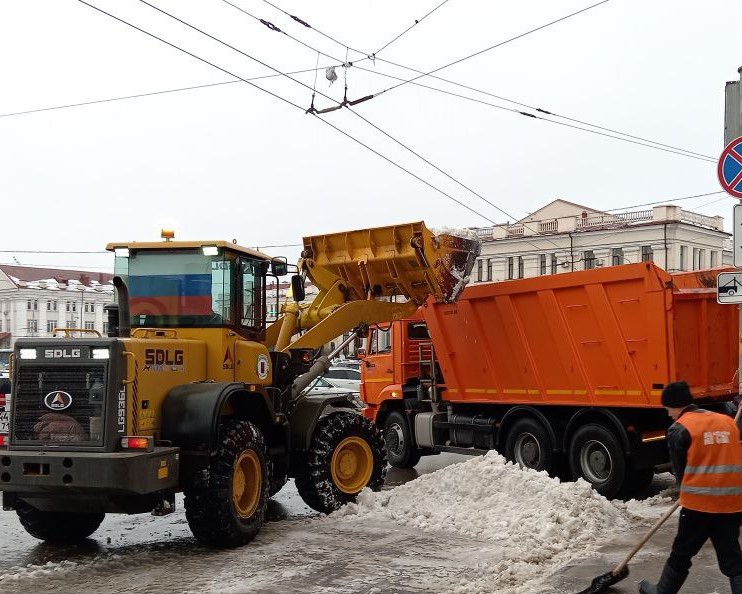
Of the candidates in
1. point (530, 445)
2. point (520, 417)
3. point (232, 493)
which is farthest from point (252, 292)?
point (530, 445)

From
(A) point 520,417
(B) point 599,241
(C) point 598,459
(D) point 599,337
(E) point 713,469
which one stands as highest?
(B) point 599,241

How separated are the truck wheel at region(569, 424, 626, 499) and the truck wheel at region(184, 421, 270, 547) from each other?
14.6 ft

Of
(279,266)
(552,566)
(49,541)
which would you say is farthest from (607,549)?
(49,541)

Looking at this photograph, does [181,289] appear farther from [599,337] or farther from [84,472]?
[599,337]

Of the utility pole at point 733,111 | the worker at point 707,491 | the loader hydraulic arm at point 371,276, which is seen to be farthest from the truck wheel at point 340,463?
the utility pole at point 733,111

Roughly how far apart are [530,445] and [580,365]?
1.60 meters

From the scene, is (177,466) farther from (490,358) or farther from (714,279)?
(714,279)

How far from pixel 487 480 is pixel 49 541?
15.2ft

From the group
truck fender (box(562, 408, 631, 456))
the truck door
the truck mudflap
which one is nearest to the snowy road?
the truck mudflap

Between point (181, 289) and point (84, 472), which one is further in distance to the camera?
point (181, 289)

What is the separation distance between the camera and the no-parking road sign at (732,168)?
7816mm

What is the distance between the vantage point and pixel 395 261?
11234mm

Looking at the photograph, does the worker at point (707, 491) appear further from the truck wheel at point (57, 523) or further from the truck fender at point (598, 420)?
the truck wheel at point (57, 523)

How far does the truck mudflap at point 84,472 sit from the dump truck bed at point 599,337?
18.8ft
